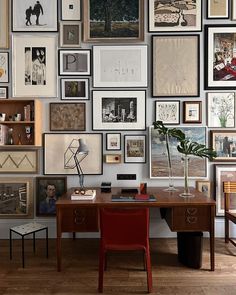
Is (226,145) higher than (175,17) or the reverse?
the reverse

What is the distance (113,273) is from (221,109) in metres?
2.27

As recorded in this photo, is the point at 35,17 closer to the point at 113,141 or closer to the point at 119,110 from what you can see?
the point at 119,110

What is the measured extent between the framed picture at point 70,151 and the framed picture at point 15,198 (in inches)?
17.7

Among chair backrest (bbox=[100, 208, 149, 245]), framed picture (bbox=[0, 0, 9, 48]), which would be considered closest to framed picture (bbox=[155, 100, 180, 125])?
chair backrest (bbox=[100, 208, 149, 245])

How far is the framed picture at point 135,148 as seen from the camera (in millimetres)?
3473

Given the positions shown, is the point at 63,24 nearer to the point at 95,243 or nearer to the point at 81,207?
the point at 81,207

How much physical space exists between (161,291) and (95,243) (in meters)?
1.23

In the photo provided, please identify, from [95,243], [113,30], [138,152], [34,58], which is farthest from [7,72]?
[95,243]

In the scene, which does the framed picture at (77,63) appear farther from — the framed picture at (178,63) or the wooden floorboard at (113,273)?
the wooden floorboard at (113,273)

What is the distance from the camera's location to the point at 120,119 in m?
3.46

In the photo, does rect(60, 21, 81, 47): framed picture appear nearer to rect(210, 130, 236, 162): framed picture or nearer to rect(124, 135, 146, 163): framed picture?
rect(124, 135, 146, 163): framed picture

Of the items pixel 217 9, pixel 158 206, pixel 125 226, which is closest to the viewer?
pixel 125 226

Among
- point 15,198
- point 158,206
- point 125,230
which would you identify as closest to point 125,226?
point 125,230

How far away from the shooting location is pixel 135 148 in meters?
3.48
